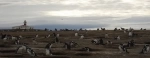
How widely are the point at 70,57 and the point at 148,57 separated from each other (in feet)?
22.0

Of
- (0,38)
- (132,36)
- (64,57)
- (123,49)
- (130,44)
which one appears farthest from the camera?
(132,36)

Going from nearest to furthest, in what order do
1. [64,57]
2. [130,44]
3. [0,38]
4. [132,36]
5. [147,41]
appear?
[64,57] < [130,44] < [147,41] < [0,38] < [132,36]

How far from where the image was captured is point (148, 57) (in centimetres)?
2592

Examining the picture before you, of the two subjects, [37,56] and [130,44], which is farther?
[130,44]

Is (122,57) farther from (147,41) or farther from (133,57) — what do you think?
(147,41)

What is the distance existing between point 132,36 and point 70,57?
30452 millimetres

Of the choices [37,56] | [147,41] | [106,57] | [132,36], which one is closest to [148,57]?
[106,57]

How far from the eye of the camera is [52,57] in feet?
80.8

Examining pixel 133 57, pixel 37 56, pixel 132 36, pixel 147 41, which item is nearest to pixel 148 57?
pixel 133 57

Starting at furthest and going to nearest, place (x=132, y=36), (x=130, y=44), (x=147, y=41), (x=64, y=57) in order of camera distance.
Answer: (x=132, y=36)
(x=147, y=41)
(x=130, y=44)
(x=64, y=57)

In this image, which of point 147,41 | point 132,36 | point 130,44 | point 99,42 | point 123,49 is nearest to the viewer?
point 123,49

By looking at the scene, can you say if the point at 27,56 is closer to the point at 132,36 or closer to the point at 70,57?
the point at 70,57

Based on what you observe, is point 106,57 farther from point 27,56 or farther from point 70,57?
point 27,56

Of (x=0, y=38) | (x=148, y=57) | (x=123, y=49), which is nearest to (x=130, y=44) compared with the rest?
(x=123, y=49)
